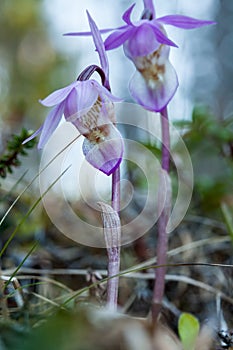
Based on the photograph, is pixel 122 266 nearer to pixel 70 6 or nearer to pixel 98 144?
pixel 98 144

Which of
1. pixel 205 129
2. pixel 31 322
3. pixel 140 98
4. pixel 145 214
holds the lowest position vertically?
pixel 145 214

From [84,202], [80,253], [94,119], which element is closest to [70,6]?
[84,202]

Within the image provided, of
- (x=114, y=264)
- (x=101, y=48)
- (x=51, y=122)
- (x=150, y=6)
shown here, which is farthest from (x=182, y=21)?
(x=114, y=264)

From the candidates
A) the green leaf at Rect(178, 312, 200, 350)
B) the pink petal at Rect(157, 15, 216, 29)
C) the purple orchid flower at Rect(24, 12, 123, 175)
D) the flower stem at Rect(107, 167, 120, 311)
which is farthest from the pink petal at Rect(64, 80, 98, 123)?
the green leaf at Rect(178, 312, 200, 350)

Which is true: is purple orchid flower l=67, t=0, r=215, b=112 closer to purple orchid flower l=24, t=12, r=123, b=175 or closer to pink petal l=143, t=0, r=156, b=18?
pink petal l=143, t=0, r=156, b=18

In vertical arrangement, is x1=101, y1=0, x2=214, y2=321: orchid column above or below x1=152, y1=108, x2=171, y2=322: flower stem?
above

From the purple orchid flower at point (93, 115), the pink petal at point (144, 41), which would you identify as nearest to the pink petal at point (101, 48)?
the purple orchid flower at point (93, 115)

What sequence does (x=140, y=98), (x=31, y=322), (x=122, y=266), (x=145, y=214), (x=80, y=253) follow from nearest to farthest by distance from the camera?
1. (x=31, y=322)
2. (x=140, y=98)
3. (x=122, y=266)
4. (x=80, y=253)
5. (x=145, y=214)
